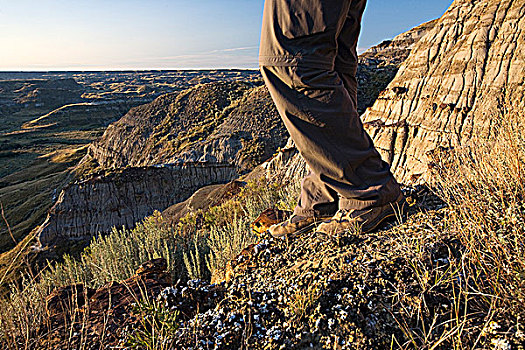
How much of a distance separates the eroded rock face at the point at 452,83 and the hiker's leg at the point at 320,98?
7.73 ft

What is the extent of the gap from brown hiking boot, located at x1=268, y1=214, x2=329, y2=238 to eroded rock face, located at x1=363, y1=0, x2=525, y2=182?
2.40m

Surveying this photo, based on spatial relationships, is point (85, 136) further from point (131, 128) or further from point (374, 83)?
point (374, 83)

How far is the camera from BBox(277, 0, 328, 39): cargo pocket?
1.75 metres

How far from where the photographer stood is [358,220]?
6.51 ft

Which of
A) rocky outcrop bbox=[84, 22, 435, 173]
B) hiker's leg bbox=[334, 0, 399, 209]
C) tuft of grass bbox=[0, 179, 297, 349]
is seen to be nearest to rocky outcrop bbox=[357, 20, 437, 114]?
rocky outcrop bbox=[84, 22, 435, 173]

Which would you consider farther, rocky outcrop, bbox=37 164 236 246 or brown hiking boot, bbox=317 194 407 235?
rocky outcrop, bbox=37 164 236 246

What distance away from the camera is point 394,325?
128 cm

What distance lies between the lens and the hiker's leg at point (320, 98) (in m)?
1.78

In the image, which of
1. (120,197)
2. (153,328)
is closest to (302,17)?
(153,328)

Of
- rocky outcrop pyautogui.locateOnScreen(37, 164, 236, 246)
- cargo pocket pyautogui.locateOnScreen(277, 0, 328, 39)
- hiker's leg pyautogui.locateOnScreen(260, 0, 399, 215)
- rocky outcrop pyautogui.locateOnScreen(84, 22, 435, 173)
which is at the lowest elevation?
rocky outcrop pyautogui.locateOnScreen(37, 164, 236, 246)

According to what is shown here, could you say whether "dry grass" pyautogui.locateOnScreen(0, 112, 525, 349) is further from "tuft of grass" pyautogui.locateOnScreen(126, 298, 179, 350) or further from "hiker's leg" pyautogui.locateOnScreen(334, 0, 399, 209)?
"tuft of grass" pyautogui.locateOnScreen(126, 298, 179, 350)

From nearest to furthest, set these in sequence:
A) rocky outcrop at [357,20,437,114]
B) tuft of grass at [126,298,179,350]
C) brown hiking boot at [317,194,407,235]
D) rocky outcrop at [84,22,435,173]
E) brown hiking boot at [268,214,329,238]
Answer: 1. tuft of grass at [126,298,179,350]
2. brown hiking boot at [317,194,407,235]
3. brown hiking boot at [268,214,329,238]
4. rocky outcrop at [357,20,437,114]
5. rocky outcrop at [84,22,435,173]

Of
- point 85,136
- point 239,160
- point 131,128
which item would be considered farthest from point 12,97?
point 239,160

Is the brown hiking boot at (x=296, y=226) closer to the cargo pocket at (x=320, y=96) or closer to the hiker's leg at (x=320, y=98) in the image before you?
the hiker's leg at (x=320, y=98)
